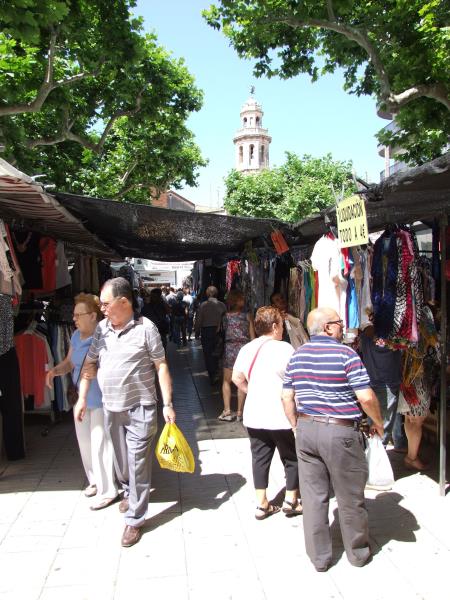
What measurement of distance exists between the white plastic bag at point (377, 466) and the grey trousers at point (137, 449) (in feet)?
4.99

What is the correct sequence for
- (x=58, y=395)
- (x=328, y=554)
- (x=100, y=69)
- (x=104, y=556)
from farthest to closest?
(x=100, y=69)
(x=58, y=395)
(x=104, y=556)
(x=328, y=554)

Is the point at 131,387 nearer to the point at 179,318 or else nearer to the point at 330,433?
the point at 330,433

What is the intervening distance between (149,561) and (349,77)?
9804mm

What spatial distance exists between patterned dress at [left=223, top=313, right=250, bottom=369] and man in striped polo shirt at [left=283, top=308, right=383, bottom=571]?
3.45m

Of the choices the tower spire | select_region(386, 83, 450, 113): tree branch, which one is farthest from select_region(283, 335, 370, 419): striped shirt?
the tower spire

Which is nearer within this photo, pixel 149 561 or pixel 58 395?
pixel 149 561

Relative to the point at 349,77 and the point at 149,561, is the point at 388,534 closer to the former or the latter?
the point at 149,561

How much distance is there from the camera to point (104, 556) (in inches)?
129

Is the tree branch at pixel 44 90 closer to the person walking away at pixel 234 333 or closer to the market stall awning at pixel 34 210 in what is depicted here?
the market stall awning at pixel 34 210

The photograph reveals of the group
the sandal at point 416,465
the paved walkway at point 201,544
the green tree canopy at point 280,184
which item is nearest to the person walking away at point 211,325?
the paved walkway at point 201,544

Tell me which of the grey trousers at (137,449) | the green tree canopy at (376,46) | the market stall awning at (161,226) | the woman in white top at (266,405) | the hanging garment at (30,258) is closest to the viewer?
the grey trousers at (137,449)

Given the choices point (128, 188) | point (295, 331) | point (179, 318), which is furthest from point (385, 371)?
point (128, 188)

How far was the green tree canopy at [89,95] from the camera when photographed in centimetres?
823

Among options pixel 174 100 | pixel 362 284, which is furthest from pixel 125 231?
pixel 174 100
